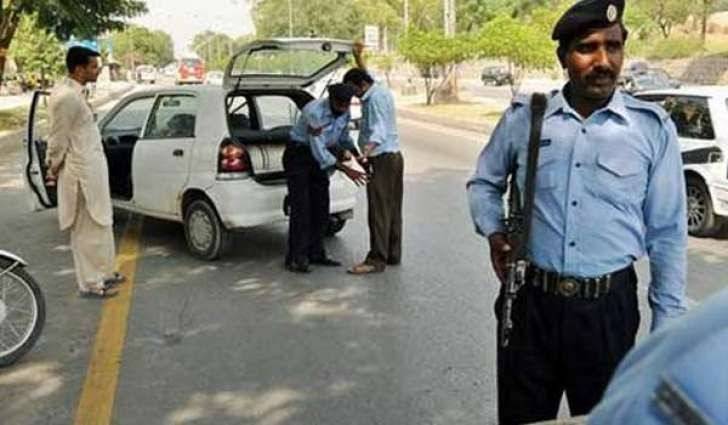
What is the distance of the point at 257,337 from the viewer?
5164 mm

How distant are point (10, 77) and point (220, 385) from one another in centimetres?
4811

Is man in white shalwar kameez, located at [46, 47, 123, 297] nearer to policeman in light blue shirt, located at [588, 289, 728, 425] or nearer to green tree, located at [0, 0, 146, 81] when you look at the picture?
policeman in light blue shirt, located at [588, 289, 728, 425]

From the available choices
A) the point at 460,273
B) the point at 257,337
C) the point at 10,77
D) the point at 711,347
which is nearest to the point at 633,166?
the point at 711,347

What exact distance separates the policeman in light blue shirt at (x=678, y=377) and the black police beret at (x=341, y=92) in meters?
5.32

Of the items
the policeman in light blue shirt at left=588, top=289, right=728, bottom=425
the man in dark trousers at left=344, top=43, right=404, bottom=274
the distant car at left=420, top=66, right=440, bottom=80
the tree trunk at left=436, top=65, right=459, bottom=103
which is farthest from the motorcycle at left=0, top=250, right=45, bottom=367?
the tree trunk at left=436, top=65, right=459, bottom=103

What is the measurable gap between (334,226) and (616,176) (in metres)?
5.67

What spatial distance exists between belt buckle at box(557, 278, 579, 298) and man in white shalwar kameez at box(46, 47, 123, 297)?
14.1ft

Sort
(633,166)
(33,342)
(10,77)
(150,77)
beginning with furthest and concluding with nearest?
(150,77) → (10,77) → (33,342) → (633,166)

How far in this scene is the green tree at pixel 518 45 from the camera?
23359 millimetres

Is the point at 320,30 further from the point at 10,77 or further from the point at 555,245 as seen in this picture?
the point at 555,245

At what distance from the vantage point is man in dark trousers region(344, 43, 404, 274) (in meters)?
6.61

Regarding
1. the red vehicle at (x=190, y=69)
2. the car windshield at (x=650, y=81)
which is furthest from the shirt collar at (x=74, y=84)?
the red vehicle at (x=190, y=69)

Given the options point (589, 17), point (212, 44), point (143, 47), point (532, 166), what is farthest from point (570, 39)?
point (212, 44)

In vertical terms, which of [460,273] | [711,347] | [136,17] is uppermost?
[136,17]
